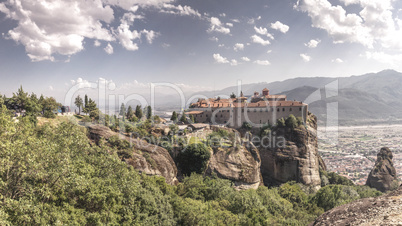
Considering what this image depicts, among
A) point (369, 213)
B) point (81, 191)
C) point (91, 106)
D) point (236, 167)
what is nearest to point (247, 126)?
point (236, 167)

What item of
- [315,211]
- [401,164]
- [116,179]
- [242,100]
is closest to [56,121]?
[116,179]

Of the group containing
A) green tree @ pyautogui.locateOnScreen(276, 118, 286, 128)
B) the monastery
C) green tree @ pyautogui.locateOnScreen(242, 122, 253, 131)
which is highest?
the monastery

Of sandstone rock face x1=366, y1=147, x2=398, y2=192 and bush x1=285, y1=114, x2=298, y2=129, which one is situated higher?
bush x1=285, y1=114, x2=298, y2=129

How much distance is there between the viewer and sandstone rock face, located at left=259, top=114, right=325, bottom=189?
57.2 meters

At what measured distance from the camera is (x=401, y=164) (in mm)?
143250

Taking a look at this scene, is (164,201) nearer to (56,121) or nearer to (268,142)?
(56,121)

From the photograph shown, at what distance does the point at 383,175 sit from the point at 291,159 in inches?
1586

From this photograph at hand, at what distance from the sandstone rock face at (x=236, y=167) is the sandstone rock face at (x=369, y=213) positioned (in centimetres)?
3195

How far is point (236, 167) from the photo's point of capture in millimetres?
45312

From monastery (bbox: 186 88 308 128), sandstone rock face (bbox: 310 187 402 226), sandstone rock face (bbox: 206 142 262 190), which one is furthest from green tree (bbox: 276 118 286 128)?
sandstone rock face (bbox: 310 187 402 226)

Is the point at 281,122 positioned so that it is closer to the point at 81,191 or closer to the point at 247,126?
the point at 247,126

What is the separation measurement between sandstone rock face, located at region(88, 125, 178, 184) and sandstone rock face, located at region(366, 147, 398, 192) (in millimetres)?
74492

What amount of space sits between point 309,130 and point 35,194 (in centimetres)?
6654

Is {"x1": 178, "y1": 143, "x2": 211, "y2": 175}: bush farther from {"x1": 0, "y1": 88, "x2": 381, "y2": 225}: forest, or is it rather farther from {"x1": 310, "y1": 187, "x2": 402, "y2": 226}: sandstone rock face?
{"x1": 310, "y1": 187, "x2": 402, "y2": 226}: sandstone rock face
